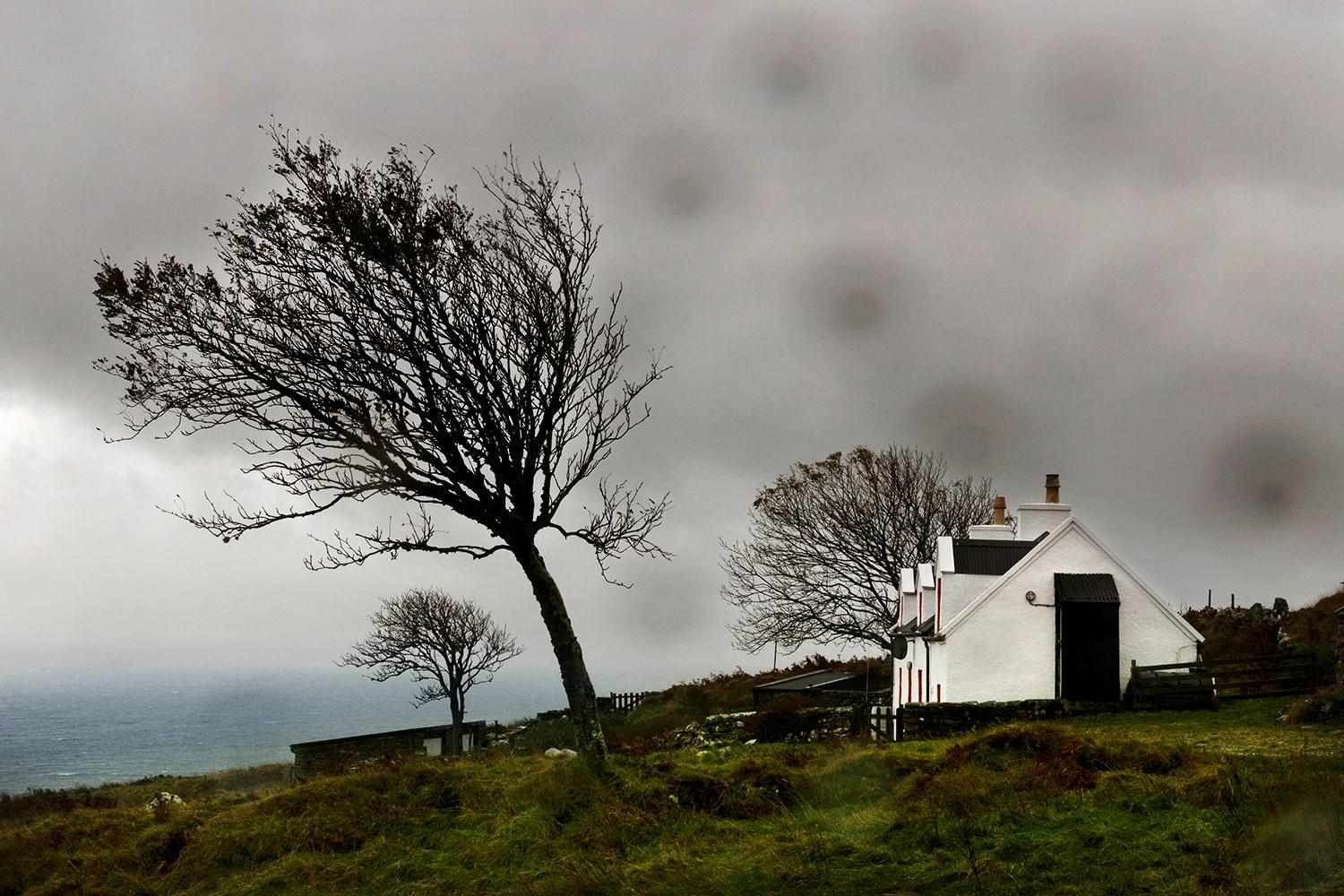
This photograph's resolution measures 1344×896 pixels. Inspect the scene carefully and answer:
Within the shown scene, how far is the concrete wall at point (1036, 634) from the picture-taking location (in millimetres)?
29000

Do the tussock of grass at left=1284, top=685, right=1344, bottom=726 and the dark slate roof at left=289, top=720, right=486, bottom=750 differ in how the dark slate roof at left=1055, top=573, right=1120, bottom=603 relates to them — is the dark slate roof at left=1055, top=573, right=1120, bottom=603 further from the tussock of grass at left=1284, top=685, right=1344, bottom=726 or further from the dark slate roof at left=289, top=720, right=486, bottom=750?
the dark slate roof at left=289, top=720, right=486, bottom=750

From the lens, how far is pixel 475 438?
1507 centimetres

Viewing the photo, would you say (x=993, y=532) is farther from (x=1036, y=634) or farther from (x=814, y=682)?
(x=814, y=682)

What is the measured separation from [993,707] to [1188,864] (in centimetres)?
1566

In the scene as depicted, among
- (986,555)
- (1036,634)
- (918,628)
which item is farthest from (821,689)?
(1036,634)

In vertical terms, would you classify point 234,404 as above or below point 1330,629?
above

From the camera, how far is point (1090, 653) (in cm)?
2894

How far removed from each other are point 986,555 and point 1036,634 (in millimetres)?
3984

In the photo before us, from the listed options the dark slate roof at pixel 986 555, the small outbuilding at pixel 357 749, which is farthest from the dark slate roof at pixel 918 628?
the small outbuilding at pixel 357 749

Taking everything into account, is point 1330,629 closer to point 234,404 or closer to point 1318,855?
point 1318,855

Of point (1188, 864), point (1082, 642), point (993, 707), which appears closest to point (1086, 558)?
point (1082, 642)

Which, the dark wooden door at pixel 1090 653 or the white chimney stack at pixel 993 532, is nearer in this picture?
the dark wooden door at pixel 1090 653

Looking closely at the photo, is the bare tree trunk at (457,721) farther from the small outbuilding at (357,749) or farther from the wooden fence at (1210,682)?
the wooden fence at (1210,682)

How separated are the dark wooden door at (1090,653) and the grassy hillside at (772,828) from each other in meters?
11.7
